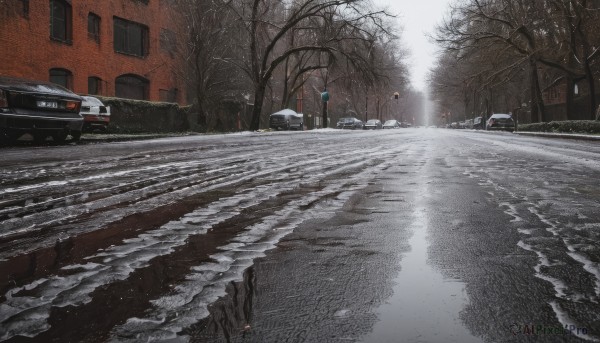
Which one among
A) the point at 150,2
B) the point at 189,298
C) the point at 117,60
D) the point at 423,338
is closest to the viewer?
the point at 423,338

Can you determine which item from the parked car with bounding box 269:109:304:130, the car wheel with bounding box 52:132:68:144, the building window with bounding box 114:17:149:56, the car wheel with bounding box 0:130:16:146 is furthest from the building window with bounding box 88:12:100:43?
the car wheel with bounding box 0:130:16:146

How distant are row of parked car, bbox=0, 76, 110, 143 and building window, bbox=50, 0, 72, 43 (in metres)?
12.7

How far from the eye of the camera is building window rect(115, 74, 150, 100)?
27.1 m

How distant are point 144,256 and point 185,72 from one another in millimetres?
29102

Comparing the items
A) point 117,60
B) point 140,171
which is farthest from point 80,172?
point 117,60

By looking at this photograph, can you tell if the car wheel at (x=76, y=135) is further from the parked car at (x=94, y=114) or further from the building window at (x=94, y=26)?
the building window at (x=94, y=26)

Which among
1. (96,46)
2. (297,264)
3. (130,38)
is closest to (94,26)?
(96,46)

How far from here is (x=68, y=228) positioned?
2.59 m

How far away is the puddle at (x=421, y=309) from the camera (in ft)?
4.27

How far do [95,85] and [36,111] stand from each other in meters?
16.1

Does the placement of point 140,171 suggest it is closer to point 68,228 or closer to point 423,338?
point 68,228

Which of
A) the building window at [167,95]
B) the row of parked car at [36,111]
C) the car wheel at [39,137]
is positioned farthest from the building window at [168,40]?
the car wheel at [39,137]

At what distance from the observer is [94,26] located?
25.3 metres

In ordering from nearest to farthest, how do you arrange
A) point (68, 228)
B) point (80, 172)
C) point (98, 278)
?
point (98, 278), point (68, 228), point (80, 172)
